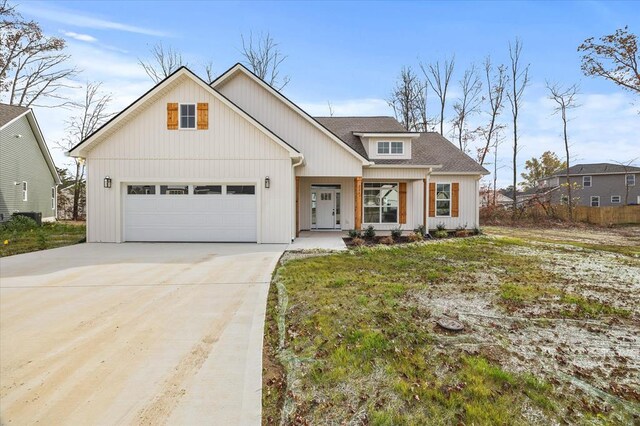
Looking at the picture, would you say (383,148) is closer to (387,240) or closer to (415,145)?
(415,145)

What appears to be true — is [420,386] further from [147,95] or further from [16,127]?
[16,127]

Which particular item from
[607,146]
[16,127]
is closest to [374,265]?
[16,127]

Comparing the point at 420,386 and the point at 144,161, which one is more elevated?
the point at 144,161

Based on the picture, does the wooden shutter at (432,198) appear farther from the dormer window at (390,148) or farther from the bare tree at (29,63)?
the bare tree at (29,63)

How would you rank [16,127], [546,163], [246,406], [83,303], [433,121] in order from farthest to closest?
[546,163] < [433,121] < [16,127] < [83,303] < [246,406]

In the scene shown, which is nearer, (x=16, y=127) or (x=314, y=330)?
(x=314, y=330)

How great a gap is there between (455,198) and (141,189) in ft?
43.8

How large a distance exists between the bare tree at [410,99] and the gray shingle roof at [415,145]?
10.1 meters

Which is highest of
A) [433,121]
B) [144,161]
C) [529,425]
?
[433,121]

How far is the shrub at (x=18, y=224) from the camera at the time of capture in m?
16.3

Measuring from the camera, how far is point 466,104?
93.4ft

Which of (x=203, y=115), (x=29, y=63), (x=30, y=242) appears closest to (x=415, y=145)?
(x=203, y=115)

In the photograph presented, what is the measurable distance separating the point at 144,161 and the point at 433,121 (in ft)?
77.3

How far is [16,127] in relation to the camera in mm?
19703
